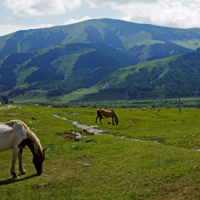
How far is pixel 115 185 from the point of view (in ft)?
53.9

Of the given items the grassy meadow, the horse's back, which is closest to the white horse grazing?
the horse's back

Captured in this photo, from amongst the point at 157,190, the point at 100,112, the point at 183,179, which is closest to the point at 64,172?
the point at 157,190

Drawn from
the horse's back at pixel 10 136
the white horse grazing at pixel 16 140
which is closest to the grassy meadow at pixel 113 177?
the white horse grazing at pixel 16 140

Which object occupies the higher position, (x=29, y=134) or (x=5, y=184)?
(x=29, y=134)

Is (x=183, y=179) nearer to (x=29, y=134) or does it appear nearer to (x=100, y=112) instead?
(x=29, y=134)

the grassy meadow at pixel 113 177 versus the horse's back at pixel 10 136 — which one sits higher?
the horse's back at pixel 10 136

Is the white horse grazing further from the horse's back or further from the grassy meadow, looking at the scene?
the grassy meadow

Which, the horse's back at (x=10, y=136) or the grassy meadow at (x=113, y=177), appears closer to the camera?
the grassy meadow at (x=113, y=177)

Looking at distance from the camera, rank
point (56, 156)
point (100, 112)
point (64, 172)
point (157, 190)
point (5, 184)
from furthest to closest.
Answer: point (100, 112) < point (56, 156) < point (64, 172) < point (5, 184) < point (157, 190)

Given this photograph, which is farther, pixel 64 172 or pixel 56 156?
pixel 56 156

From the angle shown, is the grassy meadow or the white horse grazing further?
the white horse grazing

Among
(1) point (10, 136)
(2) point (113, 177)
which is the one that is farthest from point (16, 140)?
(2) point (113, 177)

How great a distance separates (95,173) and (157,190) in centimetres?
648

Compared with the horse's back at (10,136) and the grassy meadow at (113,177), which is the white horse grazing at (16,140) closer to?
the horse's back at (10,136)
